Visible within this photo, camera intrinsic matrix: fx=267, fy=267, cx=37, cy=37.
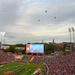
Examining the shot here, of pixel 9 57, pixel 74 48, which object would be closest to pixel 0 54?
pixel 9 57

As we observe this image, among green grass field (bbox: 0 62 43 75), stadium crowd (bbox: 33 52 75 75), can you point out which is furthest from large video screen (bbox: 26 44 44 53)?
green grass field (bbox: 0 62 43 75)

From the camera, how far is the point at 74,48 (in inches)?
4742

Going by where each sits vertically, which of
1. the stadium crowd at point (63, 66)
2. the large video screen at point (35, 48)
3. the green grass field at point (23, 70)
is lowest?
the green grass field at point (23, 70)

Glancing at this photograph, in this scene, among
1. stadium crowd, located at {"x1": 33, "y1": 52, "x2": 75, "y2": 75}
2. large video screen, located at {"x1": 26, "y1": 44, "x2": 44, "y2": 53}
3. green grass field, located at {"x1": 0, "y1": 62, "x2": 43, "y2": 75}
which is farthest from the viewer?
large video screen, located at {"x1": 26, "y1": 44, "x2": 44, "y2": 53}

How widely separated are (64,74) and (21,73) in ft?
70.3

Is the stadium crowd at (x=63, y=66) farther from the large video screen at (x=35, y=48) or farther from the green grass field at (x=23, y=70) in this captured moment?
the large video screen at (x=35, y=48)

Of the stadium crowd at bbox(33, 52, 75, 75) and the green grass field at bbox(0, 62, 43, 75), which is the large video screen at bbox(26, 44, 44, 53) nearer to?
the stadium crowd at bbox(33, 52, 75, 75)

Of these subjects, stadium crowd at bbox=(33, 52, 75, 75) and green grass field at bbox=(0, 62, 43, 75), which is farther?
green grass field at bbox=(0, 62, 43, 75)

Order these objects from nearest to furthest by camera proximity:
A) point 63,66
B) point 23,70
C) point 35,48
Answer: point 63,66
point 23,70
point 35,48

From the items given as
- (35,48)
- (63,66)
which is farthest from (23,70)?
(35,48)

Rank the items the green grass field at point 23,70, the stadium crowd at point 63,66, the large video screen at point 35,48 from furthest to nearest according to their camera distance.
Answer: the large video screen at point 35,48
the green grass field at point 23,70
the stadium crowd at point 63,66

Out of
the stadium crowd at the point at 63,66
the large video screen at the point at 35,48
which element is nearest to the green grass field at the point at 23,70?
the stadium crowd at the point at 63,66

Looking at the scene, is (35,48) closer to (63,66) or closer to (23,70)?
(23,70)

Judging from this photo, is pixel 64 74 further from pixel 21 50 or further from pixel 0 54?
pixel 21 50
